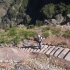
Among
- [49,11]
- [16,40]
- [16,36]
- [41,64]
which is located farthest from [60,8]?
[41,64]

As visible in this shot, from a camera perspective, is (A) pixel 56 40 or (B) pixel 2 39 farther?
(B) pixel 2 39

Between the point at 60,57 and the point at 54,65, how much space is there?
110 centimetres

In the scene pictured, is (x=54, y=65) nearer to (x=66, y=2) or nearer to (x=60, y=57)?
(x=60, y=57)

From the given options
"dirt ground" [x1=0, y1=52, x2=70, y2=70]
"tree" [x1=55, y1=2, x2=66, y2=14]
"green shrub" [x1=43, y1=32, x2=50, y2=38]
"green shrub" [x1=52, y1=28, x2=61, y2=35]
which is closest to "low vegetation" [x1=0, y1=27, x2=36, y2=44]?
"green shrub" [x1=43, y1=32, x2=50, y2=38]

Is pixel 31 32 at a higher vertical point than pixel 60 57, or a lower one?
lower

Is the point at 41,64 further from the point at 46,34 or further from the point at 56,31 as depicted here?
the point at 56,31

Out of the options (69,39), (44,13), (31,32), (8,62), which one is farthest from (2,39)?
(44,13)

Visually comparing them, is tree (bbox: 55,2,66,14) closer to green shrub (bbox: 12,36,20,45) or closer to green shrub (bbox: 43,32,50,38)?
green shrub (bbox: 43,32,50,38)

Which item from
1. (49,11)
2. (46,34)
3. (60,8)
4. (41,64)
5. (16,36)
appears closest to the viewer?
(41,64)

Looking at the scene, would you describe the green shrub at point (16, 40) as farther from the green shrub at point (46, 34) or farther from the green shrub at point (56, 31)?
the green shrub at point (56, 31)

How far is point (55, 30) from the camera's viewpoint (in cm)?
1636

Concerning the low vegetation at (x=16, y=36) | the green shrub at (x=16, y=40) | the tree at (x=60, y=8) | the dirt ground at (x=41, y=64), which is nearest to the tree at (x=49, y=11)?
the tree at (x=60, y=8)

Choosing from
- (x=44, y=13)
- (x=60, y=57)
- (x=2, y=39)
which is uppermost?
(x=60, y=57)

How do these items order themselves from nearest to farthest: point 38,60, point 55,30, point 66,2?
point 38,60
point 55,30
point 66,2
